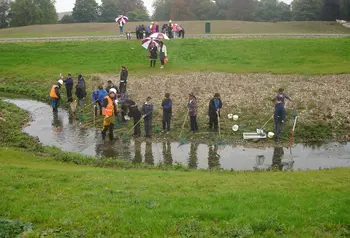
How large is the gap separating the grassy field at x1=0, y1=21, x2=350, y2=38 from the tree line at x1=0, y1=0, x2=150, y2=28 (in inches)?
776

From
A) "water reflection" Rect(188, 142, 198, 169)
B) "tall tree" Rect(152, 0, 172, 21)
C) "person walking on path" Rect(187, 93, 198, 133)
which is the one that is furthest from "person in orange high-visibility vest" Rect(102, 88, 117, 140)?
"tall tree" Rect(152, 0, 172, 21)

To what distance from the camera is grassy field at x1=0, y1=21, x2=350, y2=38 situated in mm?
52625

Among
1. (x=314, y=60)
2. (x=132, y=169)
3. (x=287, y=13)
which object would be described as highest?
(x=287, y=13)

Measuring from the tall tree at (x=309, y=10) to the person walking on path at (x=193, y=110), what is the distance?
5650 centimetres

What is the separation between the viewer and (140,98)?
2641 cm

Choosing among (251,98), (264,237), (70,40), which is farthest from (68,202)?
(70,40)

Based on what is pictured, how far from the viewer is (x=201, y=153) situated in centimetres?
1892

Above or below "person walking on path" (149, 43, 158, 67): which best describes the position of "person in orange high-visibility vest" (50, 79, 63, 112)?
below

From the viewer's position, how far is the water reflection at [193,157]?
56.8 feet

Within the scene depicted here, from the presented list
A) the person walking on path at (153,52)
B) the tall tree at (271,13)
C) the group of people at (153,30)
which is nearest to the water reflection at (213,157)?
the person walking on path at (153,52)

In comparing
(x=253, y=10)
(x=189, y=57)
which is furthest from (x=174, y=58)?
(x=253, y=10)

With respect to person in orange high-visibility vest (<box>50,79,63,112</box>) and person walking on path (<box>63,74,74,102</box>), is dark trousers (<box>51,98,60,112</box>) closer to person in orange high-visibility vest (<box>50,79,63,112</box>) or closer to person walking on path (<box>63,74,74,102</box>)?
person in orange high-visibility vest (<box>50,79,63,112</box>)

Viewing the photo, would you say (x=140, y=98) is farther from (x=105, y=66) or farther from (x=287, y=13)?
(x=287, y=13)

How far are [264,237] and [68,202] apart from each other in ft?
16.6
